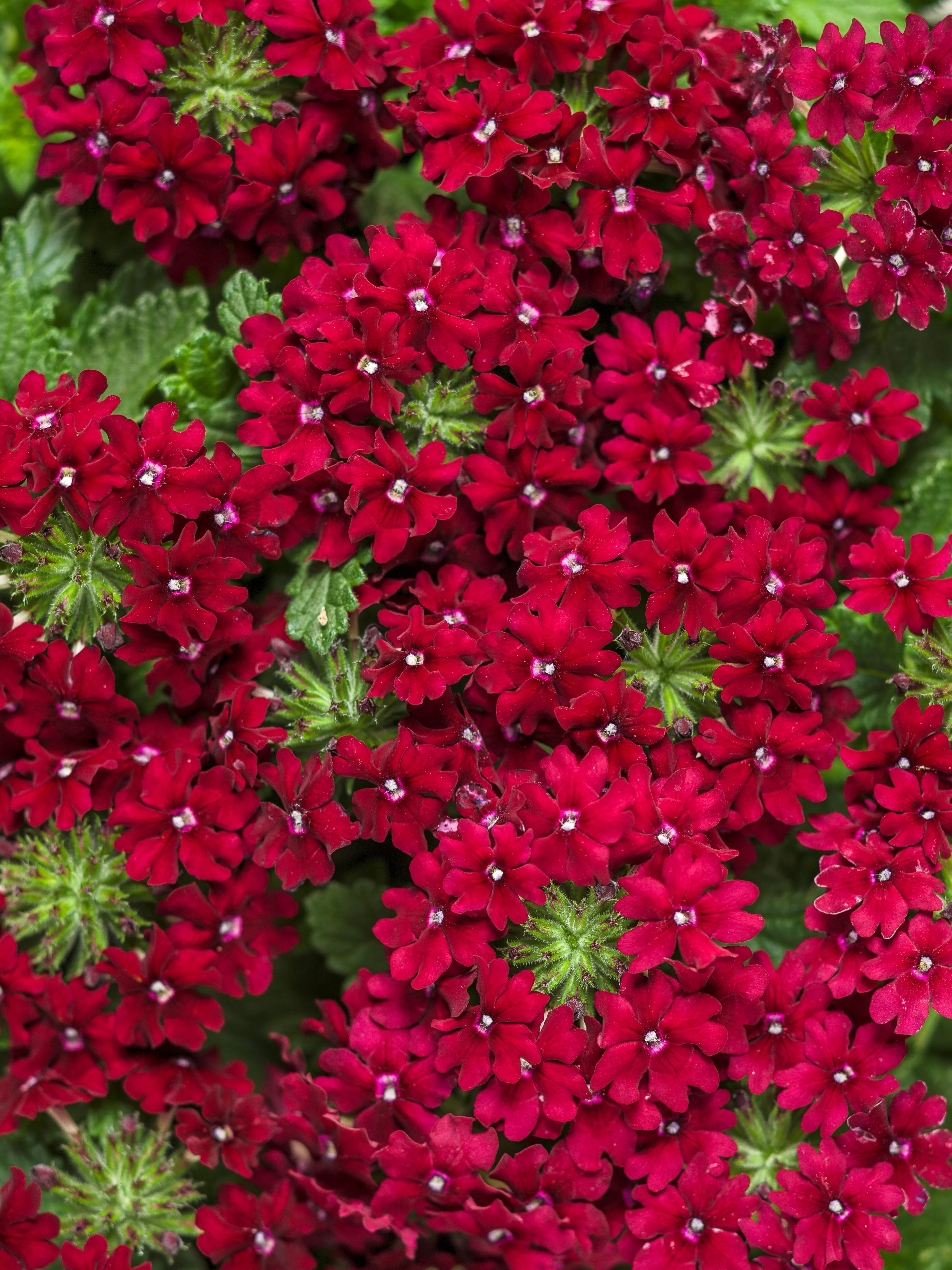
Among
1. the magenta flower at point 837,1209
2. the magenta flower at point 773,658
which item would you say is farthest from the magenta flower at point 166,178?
the magenta flower at point 837,1209

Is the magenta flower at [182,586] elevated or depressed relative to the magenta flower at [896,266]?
depressed

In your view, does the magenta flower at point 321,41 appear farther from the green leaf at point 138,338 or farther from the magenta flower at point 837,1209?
the magenta flower at point 837,1209

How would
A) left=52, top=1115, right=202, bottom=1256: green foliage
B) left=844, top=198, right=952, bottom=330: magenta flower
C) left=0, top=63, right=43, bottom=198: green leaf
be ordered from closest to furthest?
left=844, top=198, right=952, bottom=330: magenta flower
left=52, top=1115, right=202, bottom=1256: green foliage
left=0, top=63, right=43, bottom=198: green leaf

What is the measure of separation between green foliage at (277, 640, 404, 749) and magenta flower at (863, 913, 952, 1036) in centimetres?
84

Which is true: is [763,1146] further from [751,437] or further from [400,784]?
[751,437]

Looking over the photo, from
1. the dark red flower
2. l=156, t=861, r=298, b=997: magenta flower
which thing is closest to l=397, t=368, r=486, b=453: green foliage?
l=156, t=861, r=298, b=997: magenta flower

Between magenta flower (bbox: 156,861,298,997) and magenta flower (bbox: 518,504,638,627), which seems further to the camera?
magenta flower (bbox: 156,861,298,997)

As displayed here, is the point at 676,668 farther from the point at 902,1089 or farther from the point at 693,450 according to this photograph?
the point at 902,1089

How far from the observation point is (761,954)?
189 cm

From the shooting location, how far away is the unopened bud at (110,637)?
1803 millimetres

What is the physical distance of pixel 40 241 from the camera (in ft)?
7.98

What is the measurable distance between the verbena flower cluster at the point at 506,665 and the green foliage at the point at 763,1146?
0.04 meters

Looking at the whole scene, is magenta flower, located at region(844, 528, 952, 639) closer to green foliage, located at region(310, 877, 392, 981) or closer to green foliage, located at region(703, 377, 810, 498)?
green foliage, located at region(703, 377, 810, 498)

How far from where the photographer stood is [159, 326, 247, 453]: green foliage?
2.15 metres
